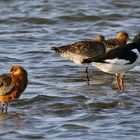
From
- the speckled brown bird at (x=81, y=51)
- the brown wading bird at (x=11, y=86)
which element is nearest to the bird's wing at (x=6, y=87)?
the brown wading bird at (x=11, y=86)

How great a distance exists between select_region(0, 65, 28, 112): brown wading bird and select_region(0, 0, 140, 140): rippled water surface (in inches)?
8.8

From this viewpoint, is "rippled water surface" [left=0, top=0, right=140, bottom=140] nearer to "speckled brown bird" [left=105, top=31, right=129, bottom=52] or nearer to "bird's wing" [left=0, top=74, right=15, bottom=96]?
"bird's wing" [left=0, top=74, right=15, bottom=96]

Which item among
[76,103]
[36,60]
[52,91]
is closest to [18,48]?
[36,60]

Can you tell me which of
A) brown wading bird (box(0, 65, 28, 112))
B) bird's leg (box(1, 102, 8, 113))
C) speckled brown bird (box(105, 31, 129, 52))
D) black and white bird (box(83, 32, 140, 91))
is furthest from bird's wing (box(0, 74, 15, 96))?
speckled brown bird (box(105, 31, 129, 52))

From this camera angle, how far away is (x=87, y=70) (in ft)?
48.1

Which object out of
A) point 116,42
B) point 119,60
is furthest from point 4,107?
point 116,42

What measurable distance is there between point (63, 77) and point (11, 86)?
2.89 meters

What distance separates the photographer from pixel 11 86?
36.7 feet

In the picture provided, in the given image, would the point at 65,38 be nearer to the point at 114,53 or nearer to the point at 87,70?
the point at 87,70

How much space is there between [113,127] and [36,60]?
18.2ft

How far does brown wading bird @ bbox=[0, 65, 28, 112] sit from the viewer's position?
11.2 metres

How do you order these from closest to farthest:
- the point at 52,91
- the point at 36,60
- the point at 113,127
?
the point at 113,127
the point at 52,91
the point at 36,60

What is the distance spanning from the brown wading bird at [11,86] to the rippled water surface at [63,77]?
22 centimetres

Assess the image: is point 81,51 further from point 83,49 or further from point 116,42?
point 116,42
